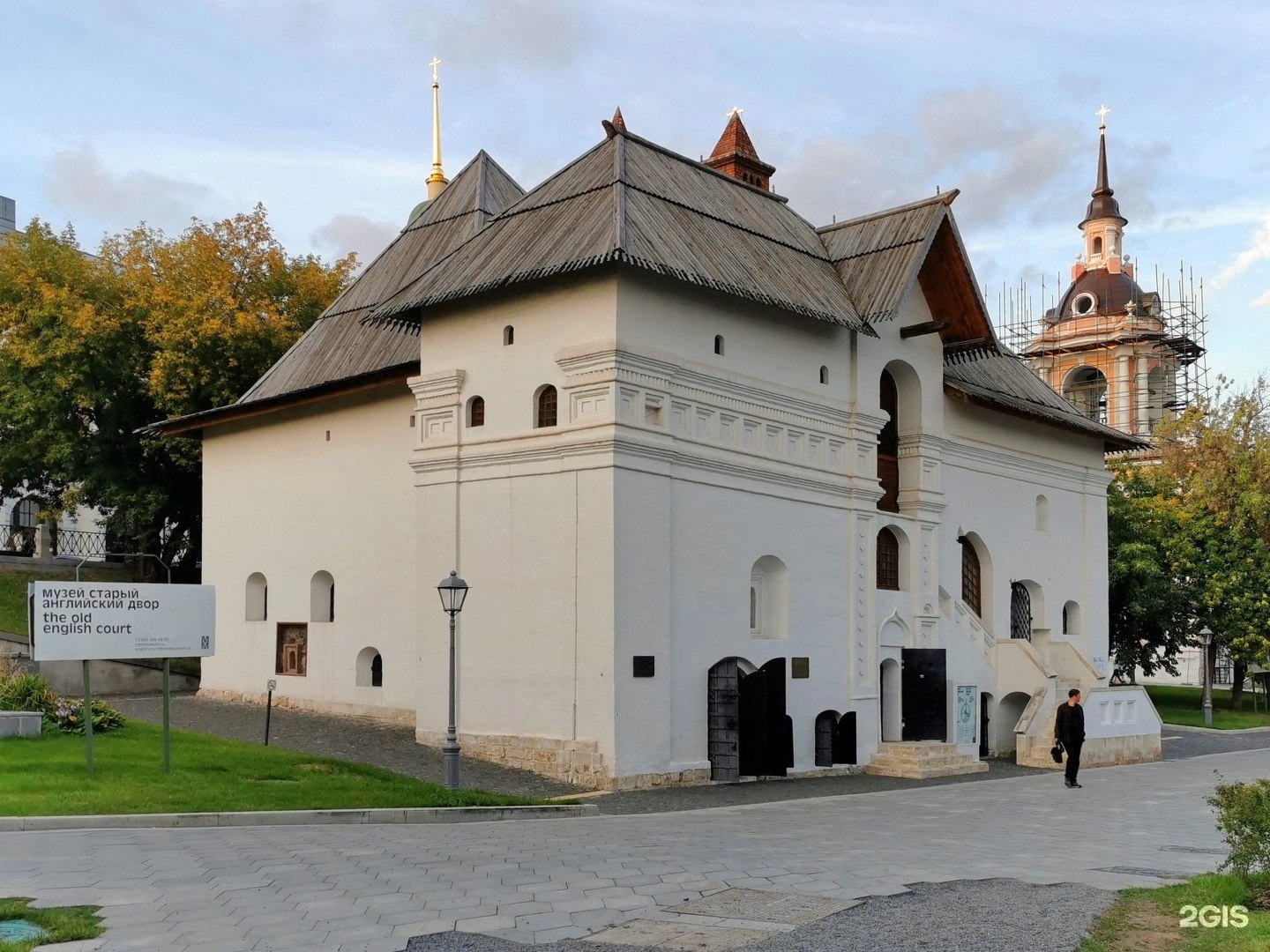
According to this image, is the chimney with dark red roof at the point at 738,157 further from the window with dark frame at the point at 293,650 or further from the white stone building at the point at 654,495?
the window with dark frame at the point at 293,650

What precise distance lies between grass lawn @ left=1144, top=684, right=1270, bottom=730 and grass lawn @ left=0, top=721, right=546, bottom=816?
1188 inches

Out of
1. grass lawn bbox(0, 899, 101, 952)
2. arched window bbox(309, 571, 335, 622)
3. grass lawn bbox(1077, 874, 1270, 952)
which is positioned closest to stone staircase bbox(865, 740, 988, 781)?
arched window bbox(309, 571, 335, 622)

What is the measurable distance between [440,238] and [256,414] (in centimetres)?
544

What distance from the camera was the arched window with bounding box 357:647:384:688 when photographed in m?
25.2

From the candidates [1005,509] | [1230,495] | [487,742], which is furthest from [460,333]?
[1230,495]

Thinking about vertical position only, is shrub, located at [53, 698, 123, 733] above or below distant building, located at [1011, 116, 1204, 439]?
below

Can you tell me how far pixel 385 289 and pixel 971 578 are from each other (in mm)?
14479

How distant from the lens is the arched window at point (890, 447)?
26375 millimetres

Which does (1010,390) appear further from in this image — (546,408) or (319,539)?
(319,539)

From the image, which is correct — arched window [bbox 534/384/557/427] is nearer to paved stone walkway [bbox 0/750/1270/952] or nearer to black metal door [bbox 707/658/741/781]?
black metal door [bbox 707/658/741/781]

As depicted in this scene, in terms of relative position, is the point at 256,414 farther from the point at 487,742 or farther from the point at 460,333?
the point at 487,742

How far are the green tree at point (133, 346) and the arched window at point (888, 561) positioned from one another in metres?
15.8

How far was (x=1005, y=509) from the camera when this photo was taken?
3028 centimetres

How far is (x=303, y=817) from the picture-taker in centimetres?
1387
